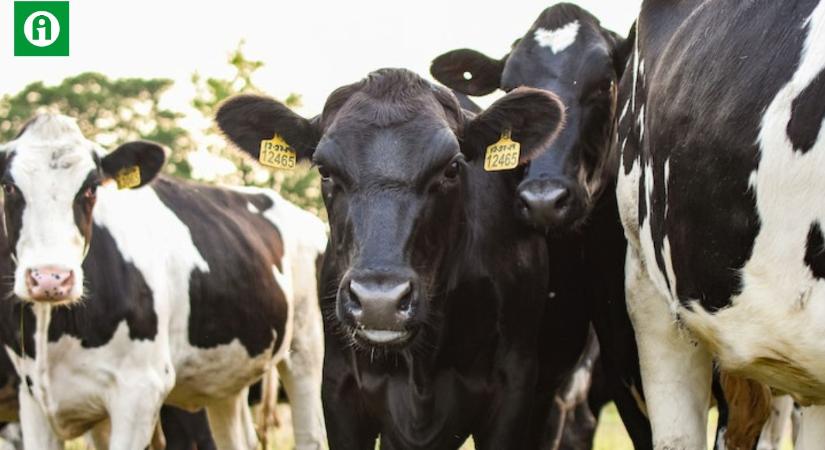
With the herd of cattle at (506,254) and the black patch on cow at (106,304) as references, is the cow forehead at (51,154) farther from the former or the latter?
the black patch on cow at (106,304)

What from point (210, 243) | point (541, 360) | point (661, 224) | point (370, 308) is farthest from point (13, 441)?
point (661, 224)

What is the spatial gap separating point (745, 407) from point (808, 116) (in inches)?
115

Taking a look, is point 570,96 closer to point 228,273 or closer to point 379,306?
point 379,306

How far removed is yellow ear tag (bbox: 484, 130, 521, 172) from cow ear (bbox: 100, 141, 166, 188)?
3049 mm

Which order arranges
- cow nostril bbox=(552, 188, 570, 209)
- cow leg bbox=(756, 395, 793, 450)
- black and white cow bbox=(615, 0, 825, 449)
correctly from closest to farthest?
1. black and white cow bbox=(615, 0, 825, 449)
2. cow nostril bbox=(552, 188, 570, 209)
3. cow leg bbox=(756, 395, 793, 450)

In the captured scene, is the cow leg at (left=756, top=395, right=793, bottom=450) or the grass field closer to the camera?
the cow leg at (left=756, top=395, right=793, bottom=450)

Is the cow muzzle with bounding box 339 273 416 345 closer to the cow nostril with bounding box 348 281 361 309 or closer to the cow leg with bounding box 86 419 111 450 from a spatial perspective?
the cow nostril with bounding box 348 281 361 309

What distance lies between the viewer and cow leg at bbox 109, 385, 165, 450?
25.7ft

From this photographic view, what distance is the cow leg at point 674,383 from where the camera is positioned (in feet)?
17.0

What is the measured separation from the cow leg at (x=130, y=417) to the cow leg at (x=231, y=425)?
261cm

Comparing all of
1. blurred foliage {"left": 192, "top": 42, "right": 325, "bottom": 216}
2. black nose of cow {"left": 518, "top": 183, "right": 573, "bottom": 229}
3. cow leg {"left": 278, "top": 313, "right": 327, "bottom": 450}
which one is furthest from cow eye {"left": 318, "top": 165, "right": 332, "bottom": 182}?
blurred foliage {"left": 192, "top": 42, "right": 325, "bottom": 216}

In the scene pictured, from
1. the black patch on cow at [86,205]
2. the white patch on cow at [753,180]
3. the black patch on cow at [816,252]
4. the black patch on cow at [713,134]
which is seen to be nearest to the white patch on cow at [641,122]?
the black patch on cow at [713,134]

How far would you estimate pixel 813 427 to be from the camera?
5.05 meters

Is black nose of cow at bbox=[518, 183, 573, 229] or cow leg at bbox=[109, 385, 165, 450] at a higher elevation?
black nose of cow at bbox=[518, 183, 573, 229]
